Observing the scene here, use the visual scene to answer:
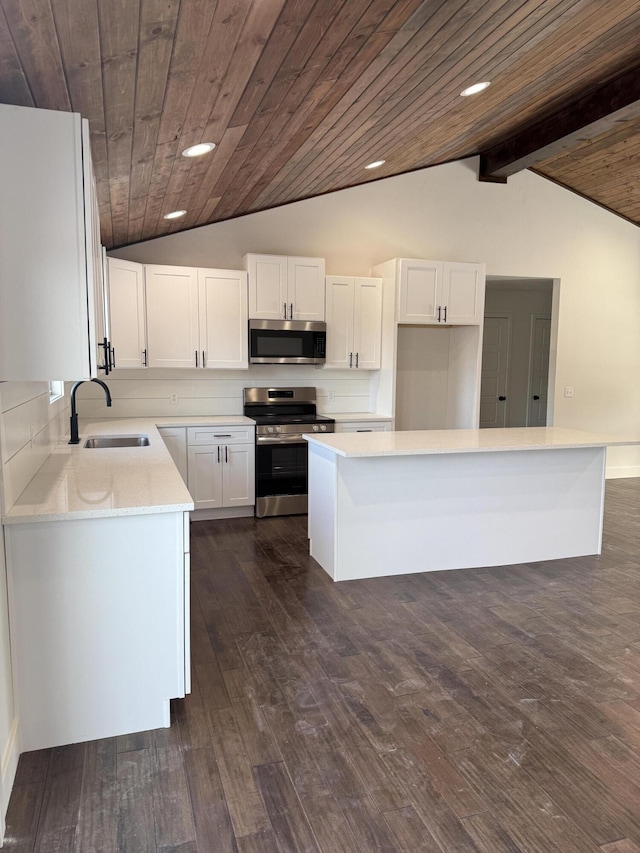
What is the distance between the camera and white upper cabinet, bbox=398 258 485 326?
17.6 ft

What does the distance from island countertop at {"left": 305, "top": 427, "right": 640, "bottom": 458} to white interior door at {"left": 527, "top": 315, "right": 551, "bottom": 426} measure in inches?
176

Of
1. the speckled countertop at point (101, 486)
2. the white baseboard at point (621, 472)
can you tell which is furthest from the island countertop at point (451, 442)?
the white baseboard at point (621, 472)

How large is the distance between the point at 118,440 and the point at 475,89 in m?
3.29

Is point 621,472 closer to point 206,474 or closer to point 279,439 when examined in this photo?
point 279,439

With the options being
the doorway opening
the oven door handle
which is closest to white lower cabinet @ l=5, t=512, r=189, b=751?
the oven door handle

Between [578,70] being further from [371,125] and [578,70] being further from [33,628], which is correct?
[33,628]

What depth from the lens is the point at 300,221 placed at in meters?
5.52

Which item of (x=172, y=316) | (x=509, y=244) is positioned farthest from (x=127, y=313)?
(x=509, y=244)

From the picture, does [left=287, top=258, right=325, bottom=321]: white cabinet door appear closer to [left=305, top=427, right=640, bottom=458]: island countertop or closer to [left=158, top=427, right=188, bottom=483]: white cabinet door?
[left=158, top=427, right=188, bottom=483]: white cabinet door

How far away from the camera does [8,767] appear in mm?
1813

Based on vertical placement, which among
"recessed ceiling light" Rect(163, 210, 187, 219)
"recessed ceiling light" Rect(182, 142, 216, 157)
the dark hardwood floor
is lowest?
the dark hardwood floor

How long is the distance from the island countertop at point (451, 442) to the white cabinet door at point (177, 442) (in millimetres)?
1356

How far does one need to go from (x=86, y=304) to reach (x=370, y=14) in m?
1.45

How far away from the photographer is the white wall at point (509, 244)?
215 inches
